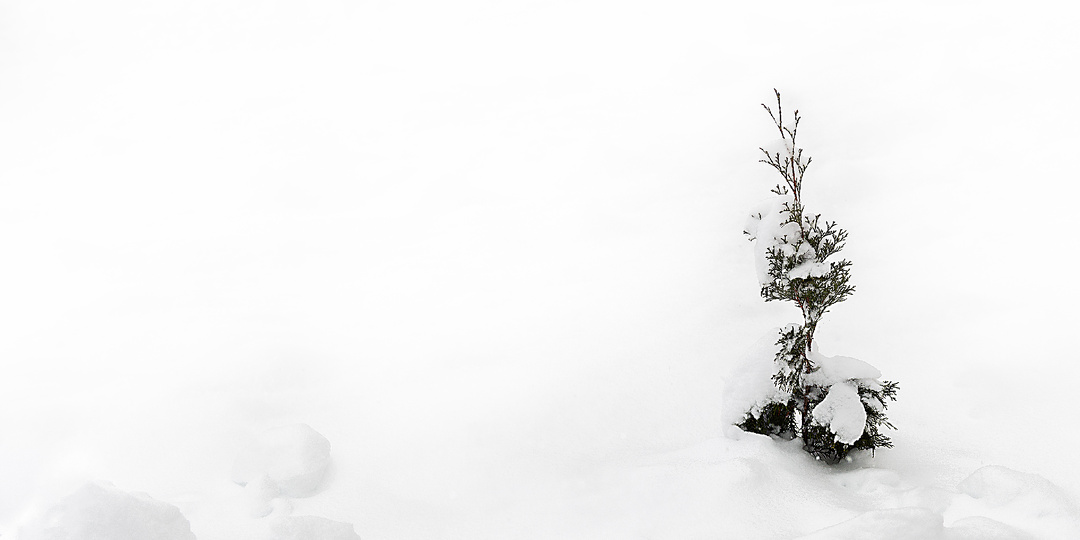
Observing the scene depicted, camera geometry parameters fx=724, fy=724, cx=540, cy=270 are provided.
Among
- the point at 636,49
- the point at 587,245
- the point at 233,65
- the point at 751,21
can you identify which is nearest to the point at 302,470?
the point at 587,245

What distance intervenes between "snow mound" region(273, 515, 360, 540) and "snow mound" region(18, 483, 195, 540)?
24.9 inches

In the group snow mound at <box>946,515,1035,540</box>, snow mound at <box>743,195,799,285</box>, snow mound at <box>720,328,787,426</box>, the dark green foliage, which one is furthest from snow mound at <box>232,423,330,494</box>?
snow mound at <box>946,515,1035,540</box>

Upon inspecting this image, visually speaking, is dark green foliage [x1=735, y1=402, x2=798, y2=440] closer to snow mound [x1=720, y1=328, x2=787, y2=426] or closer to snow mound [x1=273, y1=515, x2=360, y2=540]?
snow mound [x1=720, y1=328, x2=787, y2=426]

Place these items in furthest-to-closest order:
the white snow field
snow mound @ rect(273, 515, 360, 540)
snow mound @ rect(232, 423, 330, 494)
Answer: snow mound @ rect(232, 423, 330, 494), the white snow field, snow mound @ rect(273, 515, 360, 540)

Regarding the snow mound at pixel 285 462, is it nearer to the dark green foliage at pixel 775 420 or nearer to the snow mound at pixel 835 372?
the dark green foliage at pixel 775 420

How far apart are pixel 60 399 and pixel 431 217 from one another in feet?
19.4

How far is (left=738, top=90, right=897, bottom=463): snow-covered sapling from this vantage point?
477cm

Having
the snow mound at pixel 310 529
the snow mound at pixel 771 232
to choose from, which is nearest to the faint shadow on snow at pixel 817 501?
the snow mound at pixel 771 232

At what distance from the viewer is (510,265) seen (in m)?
10.8

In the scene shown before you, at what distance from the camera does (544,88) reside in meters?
15.2

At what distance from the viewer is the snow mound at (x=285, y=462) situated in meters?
5.93

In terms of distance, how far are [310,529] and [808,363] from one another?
138 inches

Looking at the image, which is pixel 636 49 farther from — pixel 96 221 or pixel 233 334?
pixel 96 221

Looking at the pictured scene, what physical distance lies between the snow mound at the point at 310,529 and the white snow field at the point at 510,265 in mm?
24
